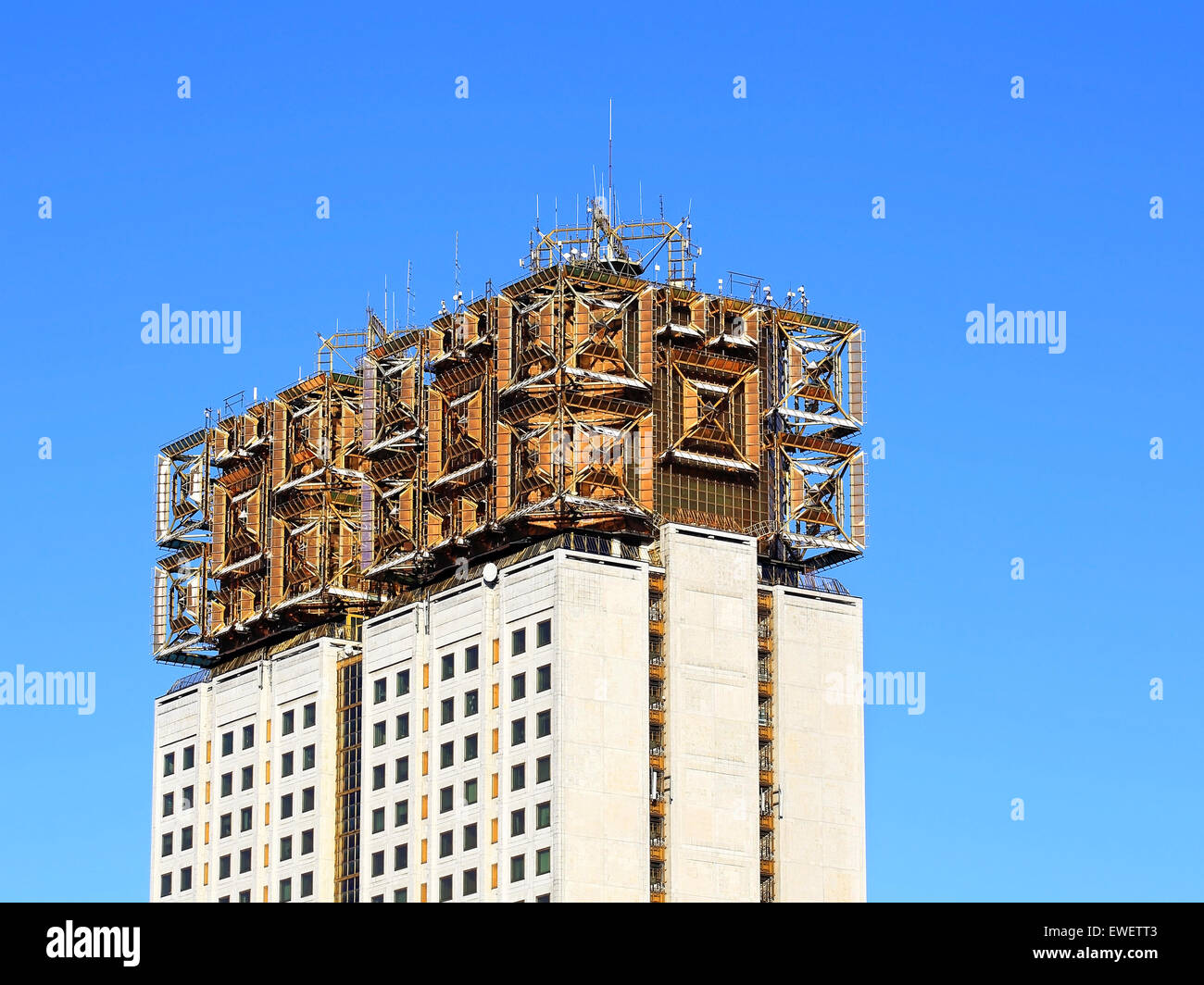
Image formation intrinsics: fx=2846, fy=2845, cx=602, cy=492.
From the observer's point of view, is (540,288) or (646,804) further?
(540,288)

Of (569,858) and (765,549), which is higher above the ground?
(765,549)

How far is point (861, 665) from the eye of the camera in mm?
197500

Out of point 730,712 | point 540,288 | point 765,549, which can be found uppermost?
point 540,288
